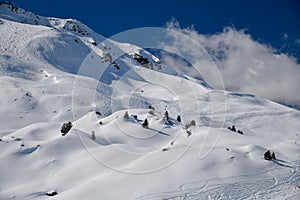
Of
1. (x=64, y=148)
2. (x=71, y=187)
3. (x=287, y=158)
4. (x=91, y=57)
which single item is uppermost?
(x=91, y=57)

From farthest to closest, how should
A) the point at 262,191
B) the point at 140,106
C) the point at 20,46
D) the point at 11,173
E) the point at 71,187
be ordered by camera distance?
the point at 20,46, the point at 140,106, the point at 11,173, the point at 71,187, the point at 262,191

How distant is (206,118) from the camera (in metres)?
47.1

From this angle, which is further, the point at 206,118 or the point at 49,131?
the point at 206,118

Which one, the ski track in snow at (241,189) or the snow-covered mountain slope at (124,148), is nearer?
the ski track in snow at (241,189)

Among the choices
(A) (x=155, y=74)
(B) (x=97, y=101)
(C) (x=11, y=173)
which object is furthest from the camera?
(A) (x=155, y=74)

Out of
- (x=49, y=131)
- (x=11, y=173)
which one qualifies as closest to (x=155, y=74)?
(x=49, y=131)

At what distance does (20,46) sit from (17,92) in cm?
3162

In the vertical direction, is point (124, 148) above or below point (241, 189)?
above

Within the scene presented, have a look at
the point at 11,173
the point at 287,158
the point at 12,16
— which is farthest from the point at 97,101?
the point at 12,16

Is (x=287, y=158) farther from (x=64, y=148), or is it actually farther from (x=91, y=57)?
(x=91, y=57)

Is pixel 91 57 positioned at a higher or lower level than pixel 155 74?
lower

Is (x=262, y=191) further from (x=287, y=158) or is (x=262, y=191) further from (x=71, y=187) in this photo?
(x=71, y=187)

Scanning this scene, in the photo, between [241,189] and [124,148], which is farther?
[124,148]

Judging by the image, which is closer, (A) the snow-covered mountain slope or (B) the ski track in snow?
(B) the ski track in snow
